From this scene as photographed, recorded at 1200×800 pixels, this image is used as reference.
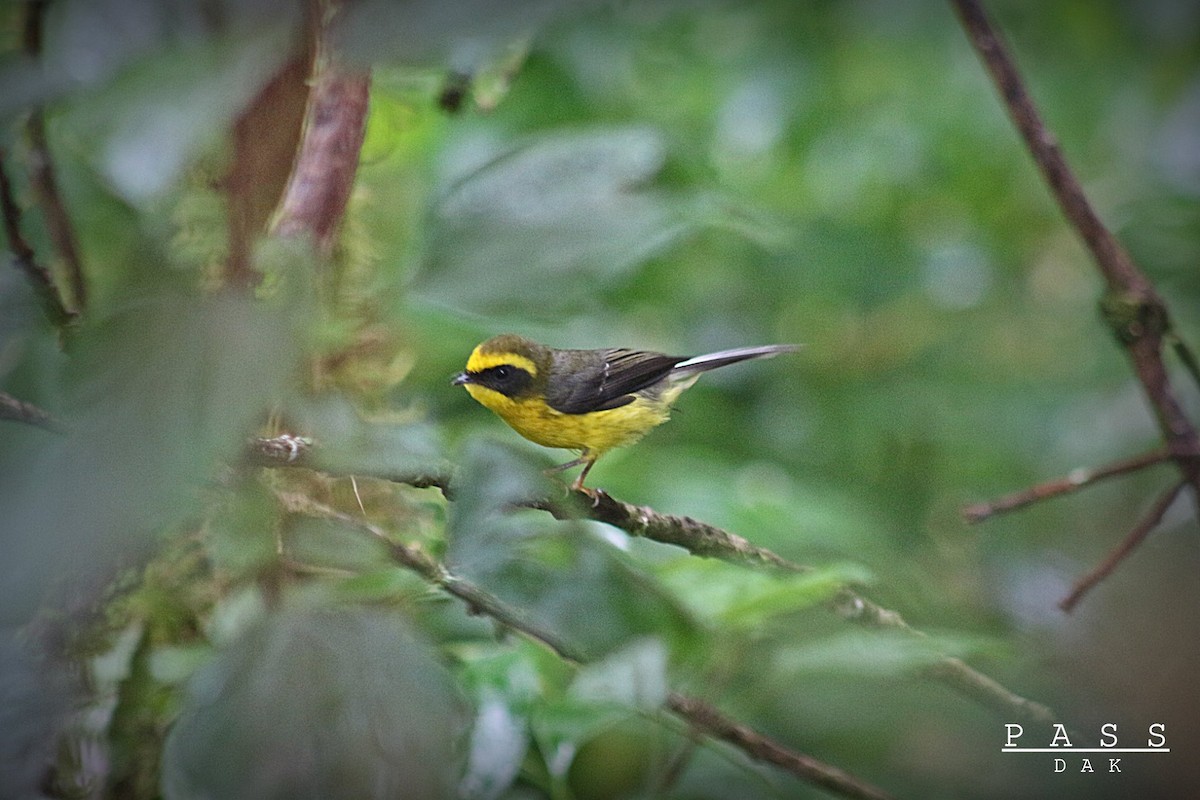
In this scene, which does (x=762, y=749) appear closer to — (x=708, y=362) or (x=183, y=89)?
(x=708, y=362)

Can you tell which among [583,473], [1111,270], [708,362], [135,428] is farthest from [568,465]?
[1111,270]

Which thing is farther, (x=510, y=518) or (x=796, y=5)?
(x=796, y=5)

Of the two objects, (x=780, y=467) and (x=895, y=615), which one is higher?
(x=895, y=615)

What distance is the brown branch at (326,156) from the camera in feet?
1.52

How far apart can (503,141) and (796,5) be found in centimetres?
43

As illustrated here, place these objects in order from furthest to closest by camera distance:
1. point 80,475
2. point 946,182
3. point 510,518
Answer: point 946,182 → point 510,518 → point 80,475

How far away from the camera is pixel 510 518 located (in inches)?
16.2

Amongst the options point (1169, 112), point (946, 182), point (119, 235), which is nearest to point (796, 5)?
point (946, 182)

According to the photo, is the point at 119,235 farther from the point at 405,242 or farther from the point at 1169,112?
the point at 1169,112

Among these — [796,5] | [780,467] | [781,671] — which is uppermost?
[796,5]

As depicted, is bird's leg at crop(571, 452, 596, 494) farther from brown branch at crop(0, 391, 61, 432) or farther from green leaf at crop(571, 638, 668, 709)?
brown branch at crop(0, 391, 61, 432)

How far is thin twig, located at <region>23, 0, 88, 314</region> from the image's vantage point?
46 cm

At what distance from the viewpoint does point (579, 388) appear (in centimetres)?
54

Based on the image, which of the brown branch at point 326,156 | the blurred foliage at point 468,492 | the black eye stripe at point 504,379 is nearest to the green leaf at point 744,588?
the blurred foliage at point 468,492
